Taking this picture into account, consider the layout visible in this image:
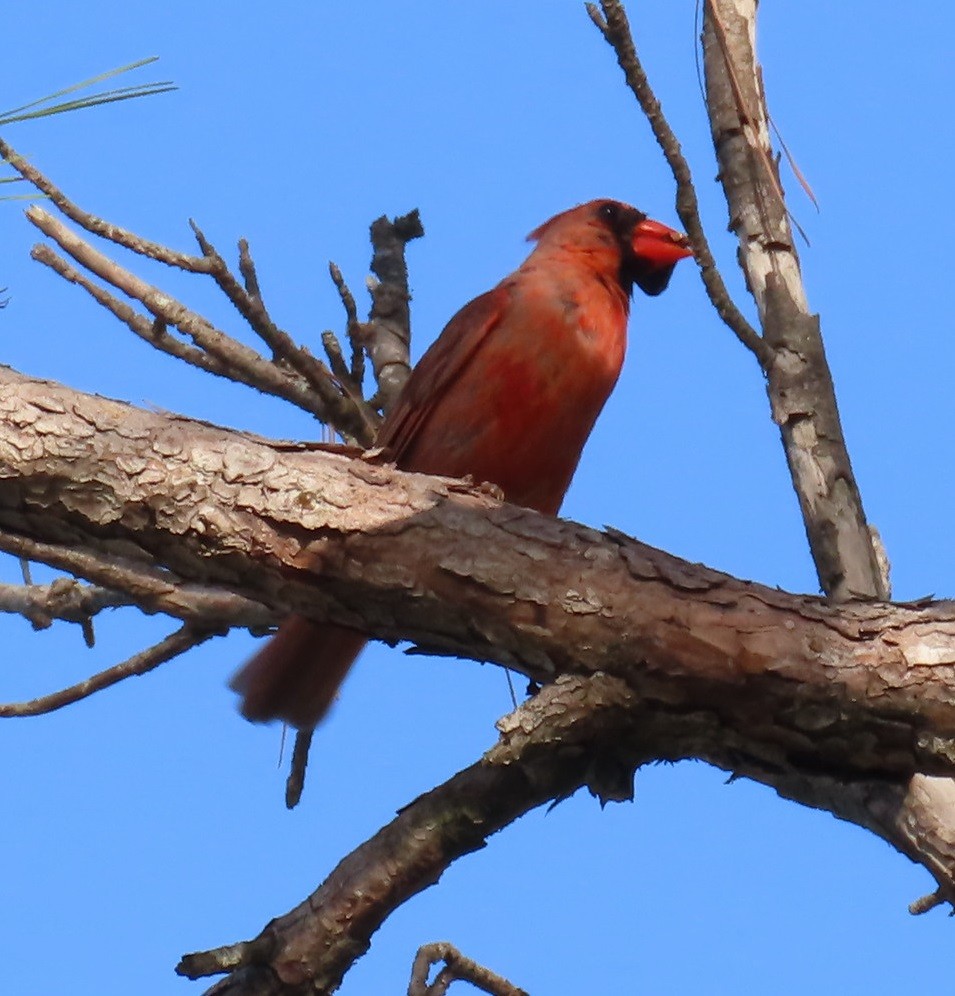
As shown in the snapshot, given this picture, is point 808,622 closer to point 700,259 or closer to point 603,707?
point 603,707

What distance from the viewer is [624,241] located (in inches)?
207

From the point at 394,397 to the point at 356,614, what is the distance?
6.10ft

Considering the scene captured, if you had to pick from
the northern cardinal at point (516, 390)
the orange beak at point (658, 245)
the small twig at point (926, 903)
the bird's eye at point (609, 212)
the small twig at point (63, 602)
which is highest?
the bird's eye at point (609, 212)

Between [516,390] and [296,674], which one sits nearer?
[296,674]

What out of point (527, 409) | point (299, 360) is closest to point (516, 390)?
point (527, 409)

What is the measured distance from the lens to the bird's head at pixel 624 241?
517cm

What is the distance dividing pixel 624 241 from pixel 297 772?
2.16m

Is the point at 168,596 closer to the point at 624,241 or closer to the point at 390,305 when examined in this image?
the point at 390,305

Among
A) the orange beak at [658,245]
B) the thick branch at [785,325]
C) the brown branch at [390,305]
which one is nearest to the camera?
the thick branch at [785,325]

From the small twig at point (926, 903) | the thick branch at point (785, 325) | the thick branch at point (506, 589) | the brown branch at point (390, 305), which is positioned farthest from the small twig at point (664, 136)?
the brown branch at point (390, 305)

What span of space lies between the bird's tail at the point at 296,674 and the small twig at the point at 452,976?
97cm

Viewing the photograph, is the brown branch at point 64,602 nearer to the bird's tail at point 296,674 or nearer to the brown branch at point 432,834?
the bird's tail at point 296,674

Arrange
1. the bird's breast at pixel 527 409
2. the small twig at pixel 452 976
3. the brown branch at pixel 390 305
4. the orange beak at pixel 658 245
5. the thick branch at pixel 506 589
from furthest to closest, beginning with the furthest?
the orange beak at pixel 658 245, the brown branch at pixel 390 305, the bird's breast at pixel 527 409, the small twig at pixel 452 976, the thick branch at pixel 506 589

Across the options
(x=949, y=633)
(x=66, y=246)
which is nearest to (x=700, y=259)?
(x=949, y=633)
